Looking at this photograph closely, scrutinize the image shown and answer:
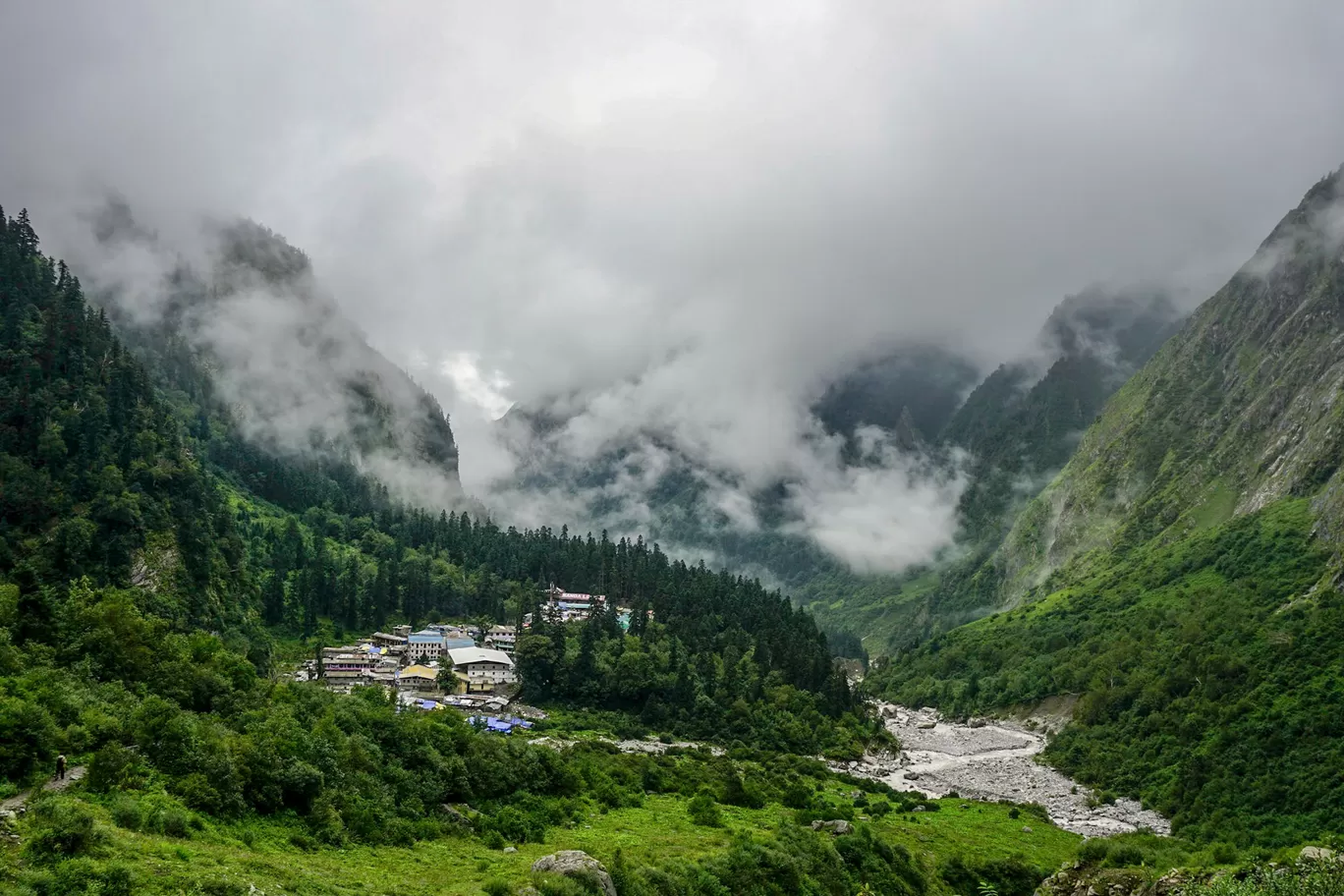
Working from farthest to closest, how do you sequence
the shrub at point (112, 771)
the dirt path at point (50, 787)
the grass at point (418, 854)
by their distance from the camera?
the shrub at point (112, 771) < the dirt path at point (50, 787) < the grass at point (418, 854)

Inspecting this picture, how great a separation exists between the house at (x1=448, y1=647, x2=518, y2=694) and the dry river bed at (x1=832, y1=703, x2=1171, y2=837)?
59786mm

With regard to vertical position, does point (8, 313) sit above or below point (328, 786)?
above

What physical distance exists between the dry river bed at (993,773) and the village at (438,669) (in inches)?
2231

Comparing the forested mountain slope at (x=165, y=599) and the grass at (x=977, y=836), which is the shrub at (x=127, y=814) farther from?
the grass at (x=977, y=836)

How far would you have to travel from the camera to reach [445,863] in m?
45.1

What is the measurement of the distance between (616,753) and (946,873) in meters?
40.6

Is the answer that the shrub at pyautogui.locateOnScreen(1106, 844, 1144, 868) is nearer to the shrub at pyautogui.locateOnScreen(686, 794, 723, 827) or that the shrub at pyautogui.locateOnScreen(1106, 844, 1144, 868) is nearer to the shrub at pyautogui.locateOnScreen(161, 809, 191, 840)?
the shrub at pyautogui.locateOnScreen(686, 794, 723, 827)

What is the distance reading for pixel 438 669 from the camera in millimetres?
147625

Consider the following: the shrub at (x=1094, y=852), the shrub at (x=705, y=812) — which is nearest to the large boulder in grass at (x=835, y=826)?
the shrub at (x=705, y=812)

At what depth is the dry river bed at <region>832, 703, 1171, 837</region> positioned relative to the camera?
111250 mm

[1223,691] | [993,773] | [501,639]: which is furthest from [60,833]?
[501,639]

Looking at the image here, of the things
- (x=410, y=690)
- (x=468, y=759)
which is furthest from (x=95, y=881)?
(x=410, y=690)

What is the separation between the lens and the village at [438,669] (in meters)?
133

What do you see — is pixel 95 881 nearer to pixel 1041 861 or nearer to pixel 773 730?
pixel 1041 861
